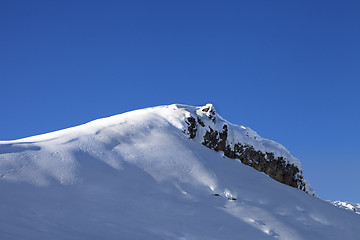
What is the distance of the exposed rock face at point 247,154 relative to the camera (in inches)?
840

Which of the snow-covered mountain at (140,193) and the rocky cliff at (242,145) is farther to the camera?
the rocky cliff at (242,145)

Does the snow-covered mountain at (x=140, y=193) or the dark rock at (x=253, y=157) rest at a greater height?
the dark rock at (x=253, y=157)

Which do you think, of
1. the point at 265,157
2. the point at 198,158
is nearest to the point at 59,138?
the point at 198,158

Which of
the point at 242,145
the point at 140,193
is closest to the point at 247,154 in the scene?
the point at 242,145

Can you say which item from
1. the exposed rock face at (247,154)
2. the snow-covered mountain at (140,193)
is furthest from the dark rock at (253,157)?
the snow-covered mountain at (140,193)

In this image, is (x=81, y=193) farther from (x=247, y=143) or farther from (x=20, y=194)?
(x=247, y=143)

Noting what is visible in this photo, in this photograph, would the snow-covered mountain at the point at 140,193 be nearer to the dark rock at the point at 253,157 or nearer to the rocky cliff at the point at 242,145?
the rocky cliff at the point at 242,145

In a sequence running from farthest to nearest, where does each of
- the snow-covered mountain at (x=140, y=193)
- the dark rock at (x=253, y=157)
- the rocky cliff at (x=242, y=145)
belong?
the dark rock at (x=253, y=157) < the rocky cliff at (x=242, y=145) < the snow-covered mountain at (x=140, y=193)

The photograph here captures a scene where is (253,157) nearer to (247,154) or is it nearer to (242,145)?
(247,154)

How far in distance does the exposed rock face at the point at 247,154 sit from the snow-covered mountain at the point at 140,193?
376 centimetres

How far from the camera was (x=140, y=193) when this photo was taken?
432 inches

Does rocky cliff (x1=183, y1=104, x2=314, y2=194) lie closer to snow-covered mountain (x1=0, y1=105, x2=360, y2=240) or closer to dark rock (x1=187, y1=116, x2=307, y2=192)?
dark rock (x1=187, y1=116, x2=307, y2=192)

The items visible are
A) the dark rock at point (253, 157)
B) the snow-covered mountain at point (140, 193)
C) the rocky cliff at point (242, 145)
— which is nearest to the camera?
the snow-covered mountain at point (140, 193)

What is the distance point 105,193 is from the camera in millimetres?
10484
